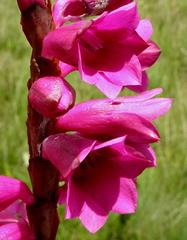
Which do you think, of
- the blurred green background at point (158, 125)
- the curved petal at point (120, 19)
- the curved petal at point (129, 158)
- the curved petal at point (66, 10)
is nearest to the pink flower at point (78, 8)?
the curved petal at point (66, 10)

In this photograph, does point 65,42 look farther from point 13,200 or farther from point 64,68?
point 13,200

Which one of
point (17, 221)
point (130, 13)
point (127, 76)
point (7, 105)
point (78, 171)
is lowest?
point (7, 105)

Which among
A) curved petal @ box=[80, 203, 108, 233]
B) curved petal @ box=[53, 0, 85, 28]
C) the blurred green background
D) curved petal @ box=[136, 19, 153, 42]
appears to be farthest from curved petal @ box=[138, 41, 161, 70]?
the blurred green background

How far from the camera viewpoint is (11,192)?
114cm

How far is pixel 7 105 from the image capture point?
130 inches

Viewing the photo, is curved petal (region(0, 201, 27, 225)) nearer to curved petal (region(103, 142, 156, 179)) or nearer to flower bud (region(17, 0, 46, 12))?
curved petal (region(103, 142, 156, 179))

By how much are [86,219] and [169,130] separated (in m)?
2.09

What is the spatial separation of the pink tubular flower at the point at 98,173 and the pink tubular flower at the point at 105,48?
3.5 inches

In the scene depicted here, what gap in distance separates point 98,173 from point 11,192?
0.49 feet

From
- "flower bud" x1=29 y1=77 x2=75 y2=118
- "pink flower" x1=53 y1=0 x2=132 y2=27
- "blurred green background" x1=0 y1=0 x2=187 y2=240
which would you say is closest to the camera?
"flower bud" x1=29 y1=77 x2=75 y2=118

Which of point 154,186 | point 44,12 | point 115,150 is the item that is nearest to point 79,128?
point 115,150

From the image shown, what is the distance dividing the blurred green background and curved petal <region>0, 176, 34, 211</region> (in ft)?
4.06

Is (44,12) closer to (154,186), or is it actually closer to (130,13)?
(130,13)

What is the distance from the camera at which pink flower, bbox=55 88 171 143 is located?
1051 millimetres
